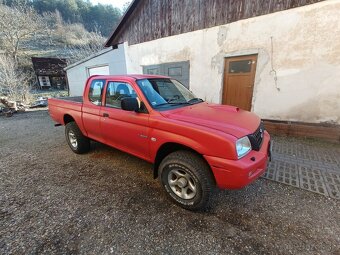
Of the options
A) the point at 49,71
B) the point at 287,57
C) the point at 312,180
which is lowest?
the point at 312,180

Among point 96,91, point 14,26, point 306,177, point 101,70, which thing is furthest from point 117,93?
point 14,26

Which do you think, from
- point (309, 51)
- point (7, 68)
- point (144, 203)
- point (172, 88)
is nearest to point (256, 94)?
point (309, 51)

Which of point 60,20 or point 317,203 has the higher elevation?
point 60,20

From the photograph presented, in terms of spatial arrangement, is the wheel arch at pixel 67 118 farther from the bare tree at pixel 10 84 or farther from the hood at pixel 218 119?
the bare tree at pixel 10 84

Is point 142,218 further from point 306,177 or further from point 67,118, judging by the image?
point 67,118

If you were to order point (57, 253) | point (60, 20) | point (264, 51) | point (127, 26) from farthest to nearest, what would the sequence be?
point (60, 20) → point (127, 26) → point (264, 51) → point (57, 253)

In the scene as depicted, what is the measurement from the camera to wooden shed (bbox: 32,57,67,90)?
2553cm

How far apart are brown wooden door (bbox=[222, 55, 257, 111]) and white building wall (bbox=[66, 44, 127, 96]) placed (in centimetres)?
588

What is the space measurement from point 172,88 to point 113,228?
96.1 inches

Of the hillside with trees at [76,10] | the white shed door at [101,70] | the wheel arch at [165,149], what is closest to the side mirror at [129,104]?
the wheel arch at [165,149]

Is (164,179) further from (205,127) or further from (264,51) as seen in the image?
(264,51)

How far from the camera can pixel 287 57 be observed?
17.1ft

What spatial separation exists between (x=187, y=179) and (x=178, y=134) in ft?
2.10

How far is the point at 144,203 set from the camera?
103 inches
